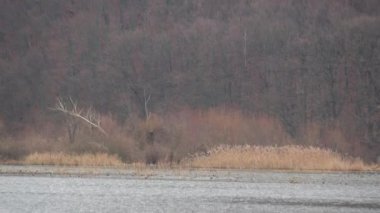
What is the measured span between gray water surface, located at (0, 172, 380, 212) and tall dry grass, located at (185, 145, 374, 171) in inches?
232

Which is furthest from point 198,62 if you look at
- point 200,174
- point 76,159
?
point 200,174

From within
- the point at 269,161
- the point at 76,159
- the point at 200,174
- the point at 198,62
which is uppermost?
the point at 198,62

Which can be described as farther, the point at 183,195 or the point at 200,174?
the point at 200,174

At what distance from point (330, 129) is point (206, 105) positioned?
2880 centimetres

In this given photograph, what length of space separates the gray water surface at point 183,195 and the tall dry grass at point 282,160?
19.3 feet

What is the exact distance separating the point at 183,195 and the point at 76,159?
24027 millimetres

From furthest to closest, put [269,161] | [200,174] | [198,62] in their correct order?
[198,62]
[269,161]
[200,174]

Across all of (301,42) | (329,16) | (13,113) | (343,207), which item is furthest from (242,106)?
(343,207)

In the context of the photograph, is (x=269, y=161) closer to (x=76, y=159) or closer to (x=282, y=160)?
(x=282, y=160)

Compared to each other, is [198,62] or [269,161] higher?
[198,62]

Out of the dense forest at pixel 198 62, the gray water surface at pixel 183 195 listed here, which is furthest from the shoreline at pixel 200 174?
the dense forest at pixel 198 62

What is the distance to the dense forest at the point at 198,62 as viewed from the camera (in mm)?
97438

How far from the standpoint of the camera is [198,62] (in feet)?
387

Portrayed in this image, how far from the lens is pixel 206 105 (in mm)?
106812
